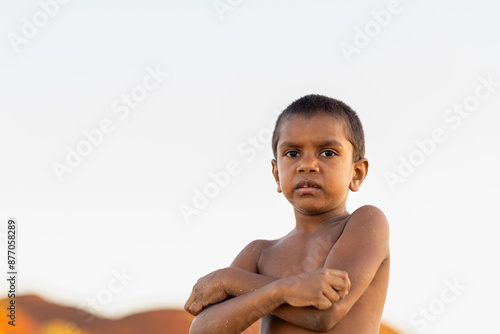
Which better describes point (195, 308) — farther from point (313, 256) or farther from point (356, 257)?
point (356, 257)

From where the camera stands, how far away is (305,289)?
2.50 metres

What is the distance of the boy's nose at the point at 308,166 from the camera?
2928mm

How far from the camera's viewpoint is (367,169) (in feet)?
10.7

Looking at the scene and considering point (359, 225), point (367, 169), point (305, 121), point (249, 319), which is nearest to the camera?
point (249, 319)

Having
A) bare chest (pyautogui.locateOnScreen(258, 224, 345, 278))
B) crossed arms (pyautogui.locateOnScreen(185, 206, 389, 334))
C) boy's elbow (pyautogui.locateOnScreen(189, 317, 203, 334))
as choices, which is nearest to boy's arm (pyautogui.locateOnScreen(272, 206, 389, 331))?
crossed arms (pyautogui.locateOnScreen(185, 206, 389, 334))

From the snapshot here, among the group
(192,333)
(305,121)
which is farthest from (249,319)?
(305,121)

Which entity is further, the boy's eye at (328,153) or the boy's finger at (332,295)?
the boy's eye at (328,153)

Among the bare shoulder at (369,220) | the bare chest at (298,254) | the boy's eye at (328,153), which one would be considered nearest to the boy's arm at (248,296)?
the bare chest at (298,254)

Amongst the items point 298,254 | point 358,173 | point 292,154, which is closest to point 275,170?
point 292,154

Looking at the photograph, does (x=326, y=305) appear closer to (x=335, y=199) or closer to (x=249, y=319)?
(x=249, y=319)

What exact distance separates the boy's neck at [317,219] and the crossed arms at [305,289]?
17 centimetres

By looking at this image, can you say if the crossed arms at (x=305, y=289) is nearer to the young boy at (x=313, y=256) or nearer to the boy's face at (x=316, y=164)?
the young boy at (x=313, y=256)

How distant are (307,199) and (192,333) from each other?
0.82 meters

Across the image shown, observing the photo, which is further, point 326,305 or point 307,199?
point 307,199
